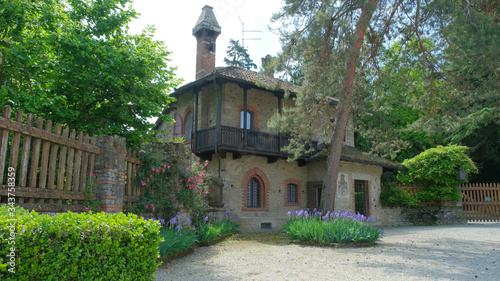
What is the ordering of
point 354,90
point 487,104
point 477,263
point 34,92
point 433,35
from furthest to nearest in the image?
point 487,104 < point 354,90 < point 433,35 < point 34,92 < point 477,263

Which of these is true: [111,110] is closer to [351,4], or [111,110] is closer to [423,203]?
[351,4]

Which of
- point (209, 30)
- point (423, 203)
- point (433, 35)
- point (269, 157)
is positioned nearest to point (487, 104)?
point (423, 203)

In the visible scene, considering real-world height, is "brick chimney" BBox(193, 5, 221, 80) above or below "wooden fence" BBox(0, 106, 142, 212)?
above

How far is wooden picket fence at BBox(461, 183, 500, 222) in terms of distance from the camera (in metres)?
18.1

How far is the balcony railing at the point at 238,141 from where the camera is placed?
46.8 feet

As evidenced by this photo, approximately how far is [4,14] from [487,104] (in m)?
22.0

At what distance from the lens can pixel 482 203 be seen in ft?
59.8

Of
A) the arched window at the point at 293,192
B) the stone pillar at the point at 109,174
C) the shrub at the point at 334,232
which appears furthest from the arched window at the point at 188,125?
the stone pillar at the point at 109,174

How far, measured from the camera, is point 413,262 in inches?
266

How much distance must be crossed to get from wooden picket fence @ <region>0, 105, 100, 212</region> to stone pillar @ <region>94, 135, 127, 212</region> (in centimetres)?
16

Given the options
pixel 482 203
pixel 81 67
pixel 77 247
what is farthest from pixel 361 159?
pixel 77 247

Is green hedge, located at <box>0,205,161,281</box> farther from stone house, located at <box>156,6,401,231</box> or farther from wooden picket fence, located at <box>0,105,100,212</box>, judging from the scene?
stone house, located at <box>156,6,401,231</box>

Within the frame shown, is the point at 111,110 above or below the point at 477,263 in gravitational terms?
above

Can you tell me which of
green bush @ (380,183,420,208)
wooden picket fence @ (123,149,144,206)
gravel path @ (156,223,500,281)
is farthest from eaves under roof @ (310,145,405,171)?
wooden picket fence @ (123,149,144,206)
